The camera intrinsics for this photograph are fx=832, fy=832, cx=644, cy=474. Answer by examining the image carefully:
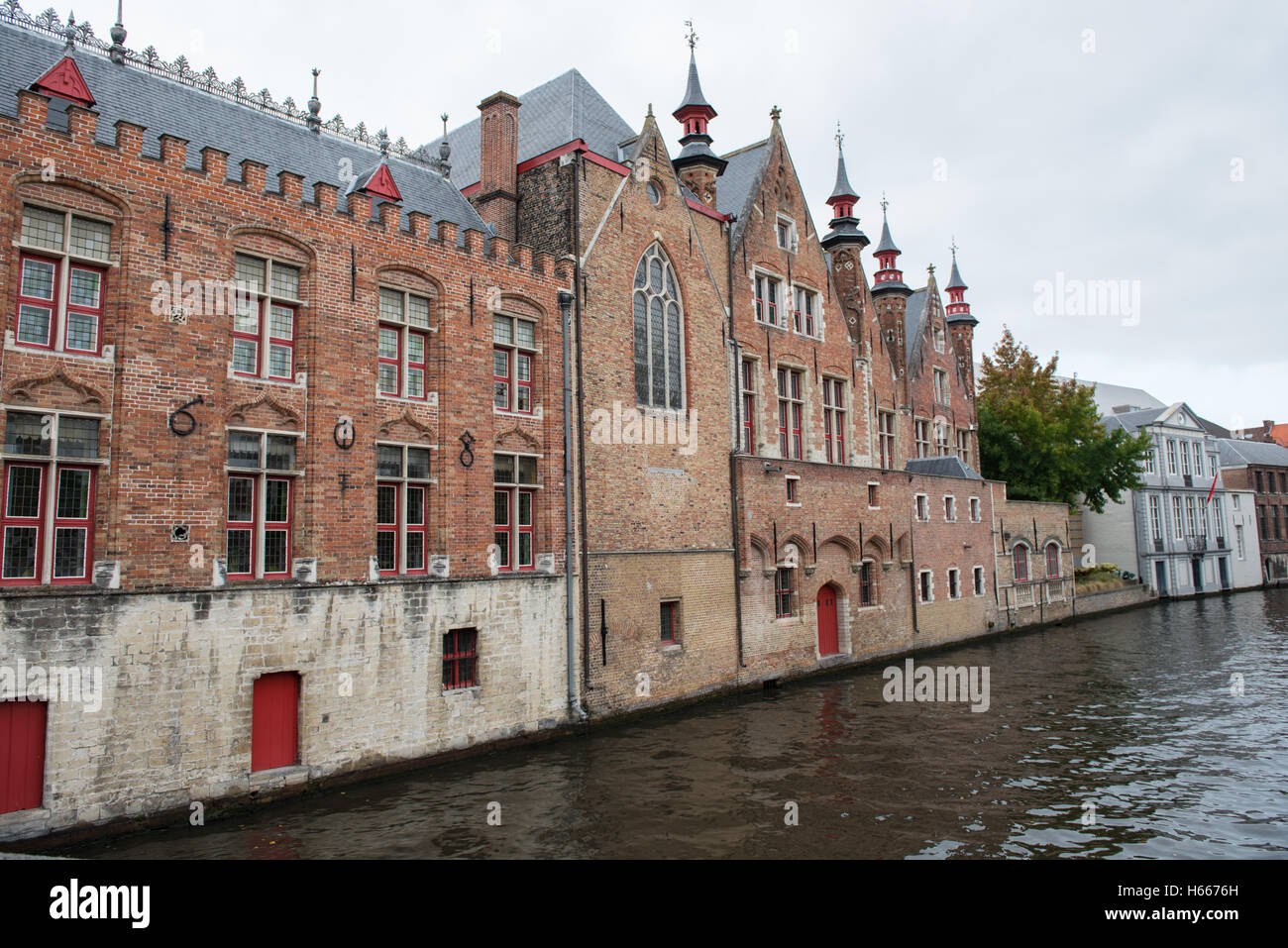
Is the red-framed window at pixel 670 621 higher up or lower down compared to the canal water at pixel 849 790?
higher up

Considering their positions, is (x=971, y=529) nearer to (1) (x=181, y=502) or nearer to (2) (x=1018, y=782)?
(2) (x=1018, y=782)

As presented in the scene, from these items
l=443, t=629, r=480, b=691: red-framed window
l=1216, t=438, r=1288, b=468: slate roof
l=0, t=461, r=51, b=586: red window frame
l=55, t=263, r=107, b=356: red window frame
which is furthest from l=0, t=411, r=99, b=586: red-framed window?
l=1216, t=438, r=1288, b=468: slate roof

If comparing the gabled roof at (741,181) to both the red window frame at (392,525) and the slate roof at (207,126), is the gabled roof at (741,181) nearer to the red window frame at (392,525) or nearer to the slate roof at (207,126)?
the slate roof at (207,126)

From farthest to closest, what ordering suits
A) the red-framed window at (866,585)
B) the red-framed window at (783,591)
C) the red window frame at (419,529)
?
the red-framed window at (866,585), the red-framed window at (783,591), the red window frame at (419,529)

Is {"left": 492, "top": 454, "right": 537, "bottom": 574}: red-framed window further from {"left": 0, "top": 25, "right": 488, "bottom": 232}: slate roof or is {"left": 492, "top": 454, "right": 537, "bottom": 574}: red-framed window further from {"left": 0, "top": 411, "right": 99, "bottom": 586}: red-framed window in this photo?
{"left": 0, "top": 411, "right": 99, "bottom": 586}: red-framed window

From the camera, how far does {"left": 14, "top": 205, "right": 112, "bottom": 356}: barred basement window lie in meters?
11.7

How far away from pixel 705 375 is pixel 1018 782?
12737 millimetres

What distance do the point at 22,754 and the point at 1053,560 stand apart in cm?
4034

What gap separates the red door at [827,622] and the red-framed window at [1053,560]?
18.2 meters

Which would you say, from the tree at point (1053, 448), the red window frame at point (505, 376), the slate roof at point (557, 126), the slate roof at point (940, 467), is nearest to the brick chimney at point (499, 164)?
the slate roof at point (557, 126)

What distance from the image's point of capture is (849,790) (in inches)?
543

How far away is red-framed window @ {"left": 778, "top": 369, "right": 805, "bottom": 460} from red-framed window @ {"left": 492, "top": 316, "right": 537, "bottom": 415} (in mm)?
10519

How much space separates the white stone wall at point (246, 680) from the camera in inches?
436
